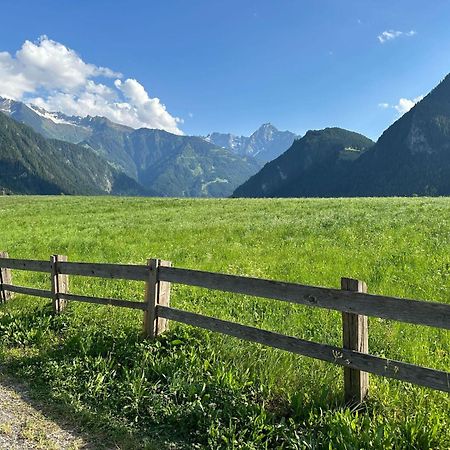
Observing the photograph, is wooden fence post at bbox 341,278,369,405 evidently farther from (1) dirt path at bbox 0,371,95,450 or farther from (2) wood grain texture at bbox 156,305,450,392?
(1) dirt path at bbox 0,371,95,450

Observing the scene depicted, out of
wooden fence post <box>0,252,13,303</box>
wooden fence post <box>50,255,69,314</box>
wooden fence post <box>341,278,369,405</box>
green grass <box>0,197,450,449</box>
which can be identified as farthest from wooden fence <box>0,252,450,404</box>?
wooden fence post <box>0,252,13,303</box>

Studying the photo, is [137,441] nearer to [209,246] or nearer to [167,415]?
[167,415]

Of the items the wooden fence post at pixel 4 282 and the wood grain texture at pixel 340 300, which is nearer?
the wood grain texture at pixel 340 300

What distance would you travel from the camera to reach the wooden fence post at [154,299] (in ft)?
28.7

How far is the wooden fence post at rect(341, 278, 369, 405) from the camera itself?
6000 millimetres

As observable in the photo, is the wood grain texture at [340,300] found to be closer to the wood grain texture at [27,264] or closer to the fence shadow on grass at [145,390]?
the fence shadow on grass at [145,390]

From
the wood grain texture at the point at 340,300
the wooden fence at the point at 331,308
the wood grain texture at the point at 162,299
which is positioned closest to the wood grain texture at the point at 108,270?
the wooden fence at the point at 331,308

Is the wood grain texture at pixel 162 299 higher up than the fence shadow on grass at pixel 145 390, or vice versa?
the wood grain texture at pixel 162 299

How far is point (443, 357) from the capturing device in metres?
7.54

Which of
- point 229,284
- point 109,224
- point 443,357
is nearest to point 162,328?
point 229,284

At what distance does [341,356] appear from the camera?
19.8ft

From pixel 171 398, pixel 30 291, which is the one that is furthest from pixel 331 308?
pixel 30 291

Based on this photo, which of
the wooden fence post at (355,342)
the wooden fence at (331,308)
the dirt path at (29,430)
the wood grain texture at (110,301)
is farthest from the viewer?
the wood grain texture at (110,301)

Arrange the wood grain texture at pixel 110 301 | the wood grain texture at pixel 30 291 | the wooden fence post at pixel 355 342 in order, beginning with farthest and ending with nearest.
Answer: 1. the wood grain texture at pixel 30 291
2. the wood grain texture at pixel 110 301
3. the wooden fence post at pixel 355 342
